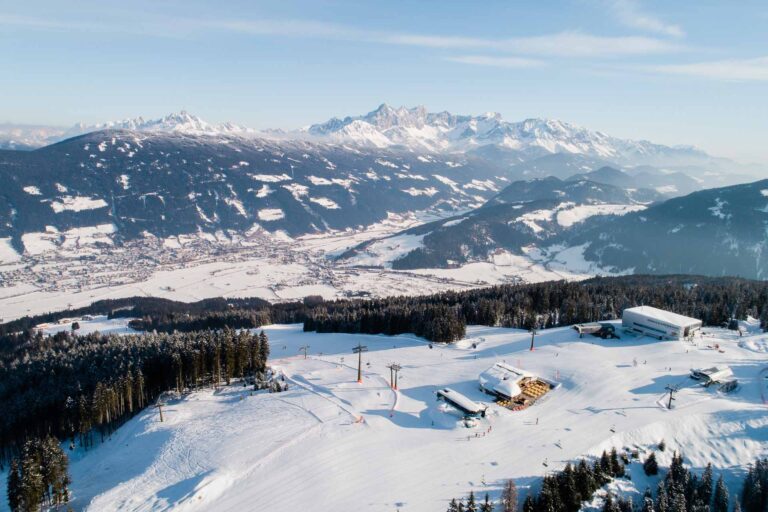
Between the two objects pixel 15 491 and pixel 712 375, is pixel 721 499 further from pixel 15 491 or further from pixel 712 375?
pixel 15 491

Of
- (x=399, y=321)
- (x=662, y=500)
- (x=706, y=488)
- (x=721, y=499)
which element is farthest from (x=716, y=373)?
(x=399, y=321)

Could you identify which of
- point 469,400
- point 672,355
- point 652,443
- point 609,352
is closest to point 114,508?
point 469,400

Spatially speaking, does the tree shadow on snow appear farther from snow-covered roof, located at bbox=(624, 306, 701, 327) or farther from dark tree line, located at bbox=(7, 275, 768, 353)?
snow-covered roof, located at bbox=(624, 306, 701, 327)

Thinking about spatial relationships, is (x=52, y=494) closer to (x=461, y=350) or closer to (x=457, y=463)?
(x=457, y=463)

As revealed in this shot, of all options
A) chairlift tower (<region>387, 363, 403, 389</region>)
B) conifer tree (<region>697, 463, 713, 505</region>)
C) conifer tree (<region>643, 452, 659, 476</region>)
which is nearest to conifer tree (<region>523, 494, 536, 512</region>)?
conifer tree (<region>643, 452, 659, 476</region>)

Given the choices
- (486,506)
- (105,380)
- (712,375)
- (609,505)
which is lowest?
(105,380)

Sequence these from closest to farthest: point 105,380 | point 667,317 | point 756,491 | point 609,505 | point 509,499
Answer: point 509,499
point 609,505
point 756,491
point 105,380
point 667,317
